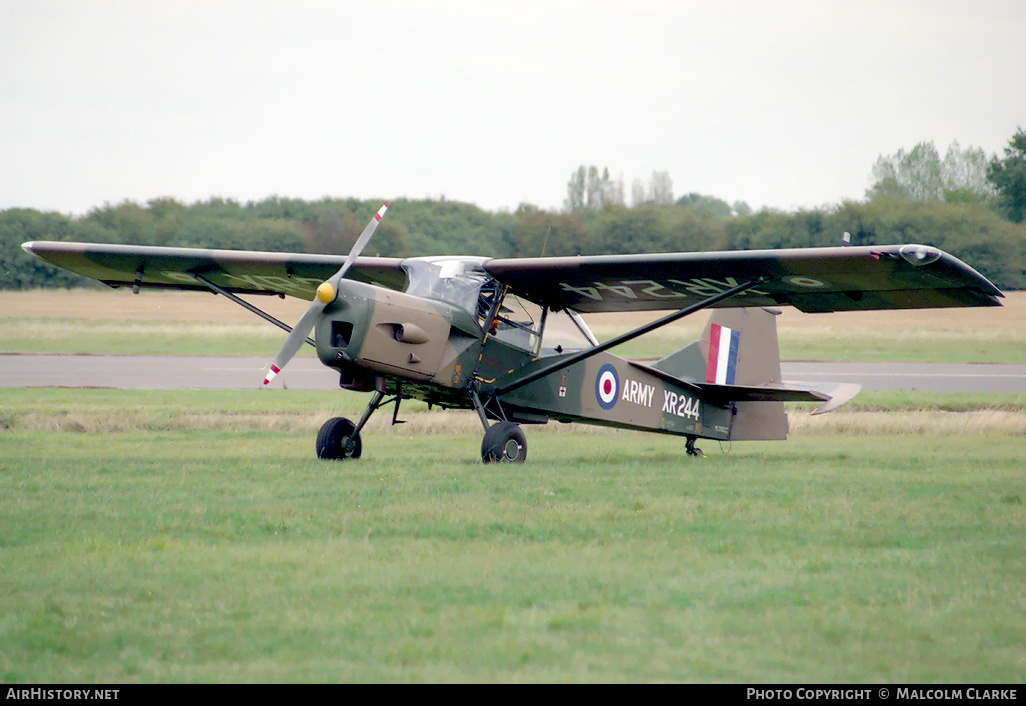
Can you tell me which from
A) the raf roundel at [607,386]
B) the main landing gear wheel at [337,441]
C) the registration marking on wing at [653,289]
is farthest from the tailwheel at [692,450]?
the main landing gear wheel at [337,441]

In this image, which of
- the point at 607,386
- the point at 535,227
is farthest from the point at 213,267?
the point at 535,227

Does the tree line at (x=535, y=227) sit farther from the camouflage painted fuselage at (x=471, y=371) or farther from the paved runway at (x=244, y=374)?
the camouflage painted fuselage at (x=471, y=371)

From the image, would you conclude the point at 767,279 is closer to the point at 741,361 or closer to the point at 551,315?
the point at 551,315

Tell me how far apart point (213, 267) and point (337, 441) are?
12.3 ft

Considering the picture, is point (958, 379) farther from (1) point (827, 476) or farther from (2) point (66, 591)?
(2) point (66, 591)

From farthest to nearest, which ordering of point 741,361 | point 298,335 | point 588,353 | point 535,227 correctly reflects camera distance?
1. point 535,227
2. point 741,361
3. point 588,353
4. point 298,335

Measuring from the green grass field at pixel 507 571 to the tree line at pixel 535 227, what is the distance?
28979 millimetres

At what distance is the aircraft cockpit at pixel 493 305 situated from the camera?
1320 cm

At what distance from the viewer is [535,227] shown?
1683 inches

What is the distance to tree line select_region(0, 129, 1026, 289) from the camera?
4528cm

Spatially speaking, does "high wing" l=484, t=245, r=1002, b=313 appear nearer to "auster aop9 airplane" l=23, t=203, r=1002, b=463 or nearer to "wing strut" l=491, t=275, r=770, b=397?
"auster aop9 airplane" l=23, t=203, r=1002, b=463

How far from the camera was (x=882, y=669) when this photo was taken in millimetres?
4812

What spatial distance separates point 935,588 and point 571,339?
849 centimetres
